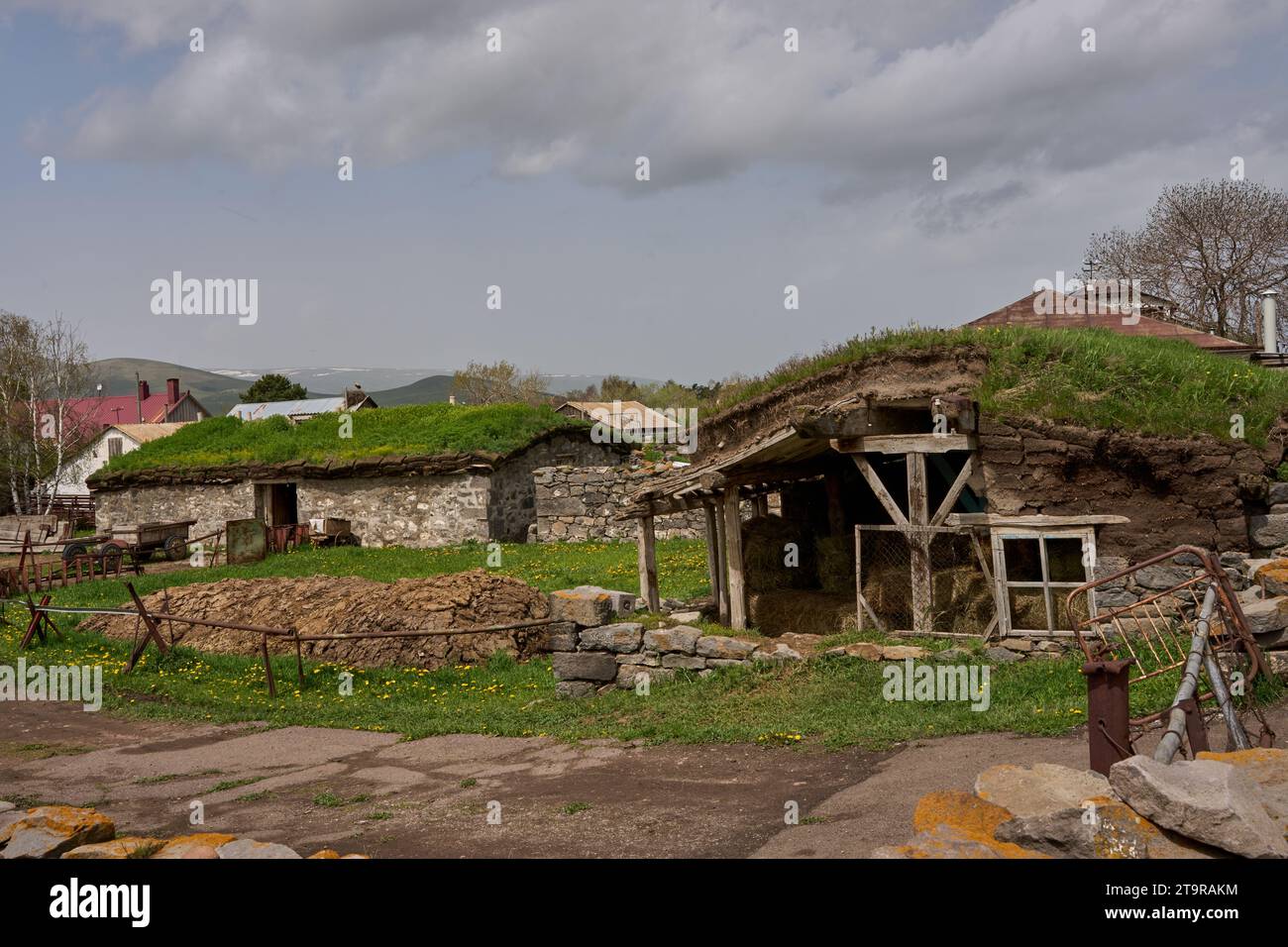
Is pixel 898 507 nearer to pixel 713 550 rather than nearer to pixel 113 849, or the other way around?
pixel 713 550

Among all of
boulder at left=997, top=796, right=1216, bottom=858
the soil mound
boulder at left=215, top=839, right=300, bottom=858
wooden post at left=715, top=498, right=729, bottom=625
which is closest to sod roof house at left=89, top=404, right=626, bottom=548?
the soil mound

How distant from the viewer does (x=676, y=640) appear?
1268 centimetres

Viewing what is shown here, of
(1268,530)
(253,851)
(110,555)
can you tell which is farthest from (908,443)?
(110,555)

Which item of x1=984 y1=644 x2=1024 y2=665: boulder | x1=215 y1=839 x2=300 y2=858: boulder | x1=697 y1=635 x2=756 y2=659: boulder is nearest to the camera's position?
x1=215 y1=839 x2=300 y2=858: boulder

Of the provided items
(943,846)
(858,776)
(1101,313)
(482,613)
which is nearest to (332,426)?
(482,613)

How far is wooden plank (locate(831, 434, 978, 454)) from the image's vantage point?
44.9 feet

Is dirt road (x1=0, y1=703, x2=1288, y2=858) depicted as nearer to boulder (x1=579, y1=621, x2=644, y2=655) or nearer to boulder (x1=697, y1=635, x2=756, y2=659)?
boulder (x1=579, y1=621, x2=644, y2=655)

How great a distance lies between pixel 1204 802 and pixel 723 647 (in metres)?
7.85

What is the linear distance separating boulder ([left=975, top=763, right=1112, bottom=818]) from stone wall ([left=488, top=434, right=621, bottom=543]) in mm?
23594

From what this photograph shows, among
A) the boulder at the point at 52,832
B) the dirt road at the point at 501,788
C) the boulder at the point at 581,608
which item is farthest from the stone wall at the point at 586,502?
the boulder at the point at 52,832

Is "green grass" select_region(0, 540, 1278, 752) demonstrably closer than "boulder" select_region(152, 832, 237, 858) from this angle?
No

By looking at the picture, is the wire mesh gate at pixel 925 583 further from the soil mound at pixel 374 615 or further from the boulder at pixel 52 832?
the boulder at pixel 52 832

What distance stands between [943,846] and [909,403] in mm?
9802

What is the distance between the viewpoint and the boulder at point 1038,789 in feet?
18.0
